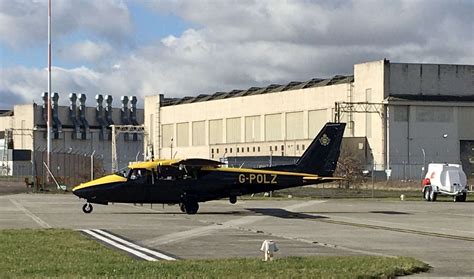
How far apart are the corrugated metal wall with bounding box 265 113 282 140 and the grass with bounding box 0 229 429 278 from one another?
9778 centimetres

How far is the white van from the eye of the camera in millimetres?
52688

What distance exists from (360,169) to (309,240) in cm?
6481

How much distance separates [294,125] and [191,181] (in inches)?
3055

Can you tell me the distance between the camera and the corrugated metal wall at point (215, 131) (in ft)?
414

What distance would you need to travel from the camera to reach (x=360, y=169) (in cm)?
8638

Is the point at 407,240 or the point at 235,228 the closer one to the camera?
the point at 407,240

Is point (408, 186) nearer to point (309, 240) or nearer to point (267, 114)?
point (267, 114)

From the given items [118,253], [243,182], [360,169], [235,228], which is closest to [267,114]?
[360,169]

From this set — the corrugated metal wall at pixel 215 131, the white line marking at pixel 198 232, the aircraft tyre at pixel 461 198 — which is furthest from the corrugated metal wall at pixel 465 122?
the white line marking at pixel 198 232

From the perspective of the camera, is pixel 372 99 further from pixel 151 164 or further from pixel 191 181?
pixel 151 164

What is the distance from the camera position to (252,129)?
120 metres

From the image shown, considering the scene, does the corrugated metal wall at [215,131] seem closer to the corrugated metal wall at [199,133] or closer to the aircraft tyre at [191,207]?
the corrugated metal wall at [199,133]

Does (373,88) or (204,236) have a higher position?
(373,88)

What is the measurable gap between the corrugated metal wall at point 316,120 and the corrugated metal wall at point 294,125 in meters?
1.97
